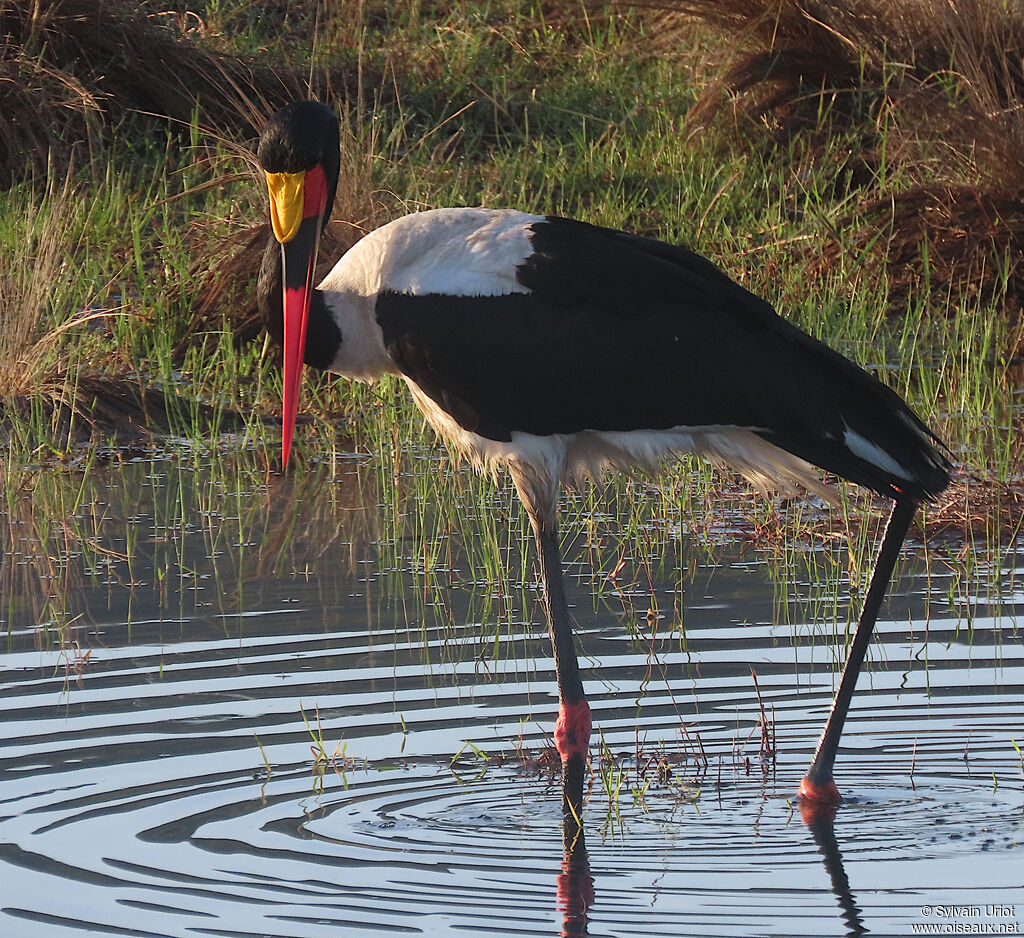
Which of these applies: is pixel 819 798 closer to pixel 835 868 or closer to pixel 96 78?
pixel 835 868

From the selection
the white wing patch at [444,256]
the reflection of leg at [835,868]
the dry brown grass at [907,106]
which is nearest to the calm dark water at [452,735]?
the reflection of leg at [835,868]

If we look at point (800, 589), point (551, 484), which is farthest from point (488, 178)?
point (551, 484)

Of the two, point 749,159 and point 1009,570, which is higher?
point 749,159

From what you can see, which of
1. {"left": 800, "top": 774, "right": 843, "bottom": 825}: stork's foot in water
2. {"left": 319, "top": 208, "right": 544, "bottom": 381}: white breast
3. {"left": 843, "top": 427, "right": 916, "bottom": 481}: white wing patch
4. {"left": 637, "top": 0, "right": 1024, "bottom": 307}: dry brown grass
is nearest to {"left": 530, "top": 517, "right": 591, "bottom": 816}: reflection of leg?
{"left": 800, "top": 774, "right": 843, "bottom": 825}: stork's foot in water

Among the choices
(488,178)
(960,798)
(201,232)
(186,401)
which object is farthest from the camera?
(488,178)

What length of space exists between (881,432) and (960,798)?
0.77m

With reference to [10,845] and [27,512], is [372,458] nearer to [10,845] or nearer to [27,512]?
[27,512]

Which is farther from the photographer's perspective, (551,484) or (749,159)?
(749,159)

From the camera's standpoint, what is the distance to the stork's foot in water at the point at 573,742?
418 centimetres

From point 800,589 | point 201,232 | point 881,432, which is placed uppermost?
point 201,232

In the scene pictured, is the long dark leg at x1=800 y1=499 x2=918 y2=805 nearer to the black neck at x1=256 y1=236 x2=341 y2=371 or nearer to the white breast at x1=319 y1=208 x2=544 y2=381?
the white breast at x1=319 y1=208 x2=544 y2=381

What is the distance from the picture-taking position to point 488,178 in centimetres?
962

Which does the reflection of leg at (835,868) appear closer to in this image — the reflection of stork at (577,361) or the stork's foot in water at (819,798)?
the stork's foot in water at (819,798)

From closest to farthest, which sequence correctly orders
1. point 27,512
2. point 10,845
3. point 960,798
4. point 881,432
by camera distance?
1. point 10,845
2. point 960,798
3. point 881,432
4. point 27,512
